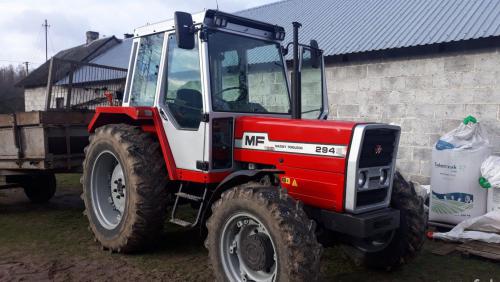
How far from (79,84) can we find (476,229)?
6.03m

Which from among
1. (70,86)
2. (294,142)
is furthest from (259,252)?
(70,86)

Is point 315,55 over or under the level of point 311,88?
over

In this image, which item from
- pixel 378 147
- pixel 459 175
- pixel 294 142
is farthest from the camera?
pixel 459 175

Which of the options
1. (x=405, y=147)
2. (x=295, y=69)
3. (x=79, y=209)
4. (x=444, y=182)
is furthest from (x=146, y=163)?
(x=405, y=147)

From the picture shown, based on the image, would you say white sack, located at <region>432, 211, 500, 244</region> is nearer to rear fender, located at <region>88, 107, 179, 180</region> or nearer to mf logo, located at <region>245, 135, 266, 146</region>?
mf logo, located at <region>245, 135, 266, 146</region>

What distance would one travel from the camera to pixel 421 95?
7109mm

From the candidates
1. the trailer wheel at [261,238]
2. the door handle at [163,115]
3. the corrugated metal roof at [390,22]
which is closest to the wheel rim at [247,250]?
the trailer wheel at [261,238]

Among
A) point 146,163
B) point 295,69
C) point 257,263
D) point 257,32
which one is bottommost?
point 257,263

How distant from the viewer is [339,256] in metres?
4.69

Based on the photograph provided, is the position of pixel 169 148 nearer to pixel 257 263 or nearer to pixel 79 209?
pixel 257 263

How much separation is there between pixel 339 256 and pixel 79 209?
166 inches

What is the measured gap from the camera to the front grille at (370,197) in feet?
11.6

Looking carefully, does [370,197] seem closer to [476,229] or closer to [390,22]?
[476,229]

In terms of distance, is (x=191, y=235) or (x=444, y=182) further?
(x=444, y=182)
